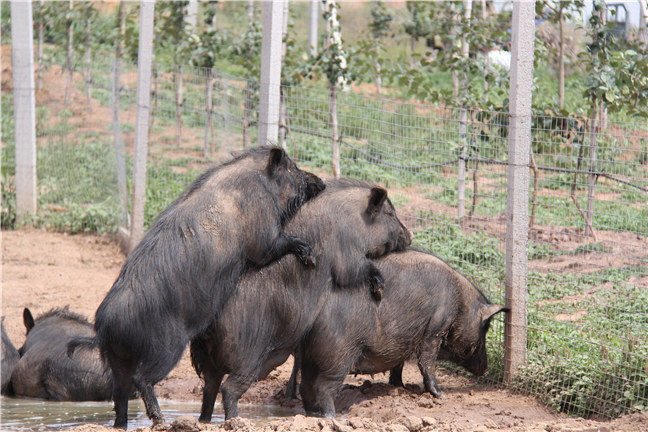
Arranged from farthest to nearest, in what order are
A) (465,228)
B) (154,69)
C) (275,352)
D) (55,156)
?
(55,156), (154,69), (465,228), (275,352)

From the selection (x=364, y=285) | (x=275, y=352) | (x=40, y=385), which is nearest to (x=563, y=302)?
(x=364, y=285)

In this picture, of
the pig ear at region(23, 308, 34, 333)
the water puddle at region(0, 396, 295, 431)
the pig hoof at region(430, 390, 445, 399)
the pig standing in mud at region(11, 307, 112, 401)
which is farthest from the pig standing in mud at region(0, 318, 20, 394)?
the pig hoof at region(430, 390, 445, 399)

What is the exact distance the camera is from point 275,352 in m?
5.89

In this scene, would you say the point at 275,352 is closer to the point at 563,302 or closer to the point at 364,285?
the point at 364,285

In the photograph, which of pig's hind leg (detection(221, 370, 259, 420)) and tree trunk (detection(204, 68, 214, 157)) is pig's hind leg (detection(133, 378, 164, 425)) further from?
tree trunk (detection(204, 68, 214, 157))

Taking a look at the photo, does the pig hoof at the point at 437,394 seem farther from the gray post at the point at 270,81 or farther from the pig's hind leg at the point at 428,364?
the gray post at the point at 270,81

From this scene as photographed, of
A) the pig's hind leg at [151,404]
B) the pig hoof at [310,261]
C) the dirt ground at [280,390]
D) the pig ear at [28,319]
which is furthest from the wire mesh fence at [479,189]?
the pig ear at [28,319]

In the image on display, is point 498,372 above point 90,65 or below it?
below

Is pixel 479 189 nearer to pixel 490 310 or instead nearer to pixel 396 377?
pixel 490 310

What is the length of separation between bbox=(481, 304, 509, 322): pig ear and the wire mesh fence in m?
0.33

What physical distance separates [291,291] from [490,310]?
2077 millimetres

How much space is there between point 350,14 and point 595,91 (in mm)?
33133

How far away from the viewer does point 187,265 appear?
16.7 feet

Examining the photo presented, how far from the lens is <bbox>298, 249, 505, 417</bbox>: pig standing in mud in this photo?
609 centimetres
